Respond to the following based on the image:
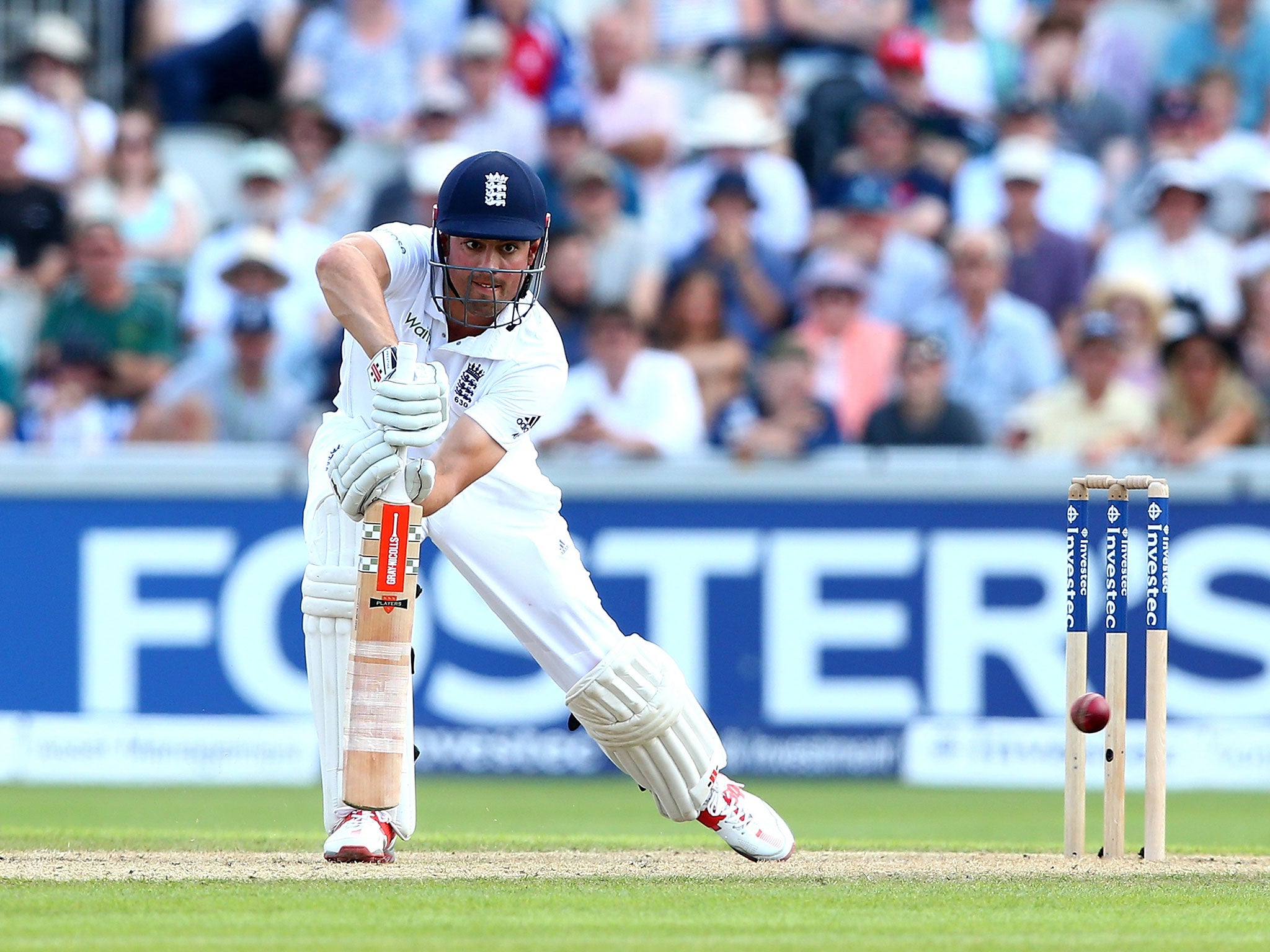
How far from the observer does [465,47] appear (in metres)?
11.1

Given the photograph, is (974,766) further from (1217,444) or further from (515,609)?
(515,609)

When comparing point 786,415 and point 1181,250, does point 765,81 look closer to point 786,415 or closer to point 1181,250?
point 1181,250

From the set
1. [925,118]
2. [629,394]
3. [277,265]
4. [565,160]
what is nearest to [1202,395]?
[629,394]

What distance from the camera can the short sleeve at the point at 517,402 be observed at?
16.4 feet

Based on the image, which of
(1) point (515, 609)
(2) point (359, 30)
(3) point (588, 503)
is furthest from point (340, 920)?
(2) point (359, 30)

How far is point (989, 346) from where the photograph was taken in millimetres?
9727

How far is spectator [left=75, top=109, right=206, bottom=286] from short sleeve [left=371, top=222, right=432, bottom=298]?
5.82 m

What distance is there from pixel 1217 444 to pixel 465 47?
457 cm

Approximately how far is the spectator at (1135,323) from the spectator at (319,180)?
12.7 ft

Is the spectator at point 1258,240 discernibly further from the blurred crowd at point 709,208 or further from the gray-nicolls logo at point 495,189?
the gray-nicolls logo at point 495,189

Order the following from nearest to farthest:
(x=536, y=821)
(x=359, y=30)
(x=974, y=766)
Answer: (x=536, y=821)
(x=974, y=766)
(x=359, y=30)

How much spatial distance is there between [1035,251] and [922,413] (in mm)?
1593

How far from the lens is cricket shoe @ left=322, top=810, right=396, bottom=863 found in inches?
196

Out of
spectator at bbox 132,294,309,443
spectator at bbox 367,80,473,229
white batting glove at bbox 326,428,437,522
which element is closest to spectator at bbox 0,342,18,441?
spectator at bbox 132,294,309,443
